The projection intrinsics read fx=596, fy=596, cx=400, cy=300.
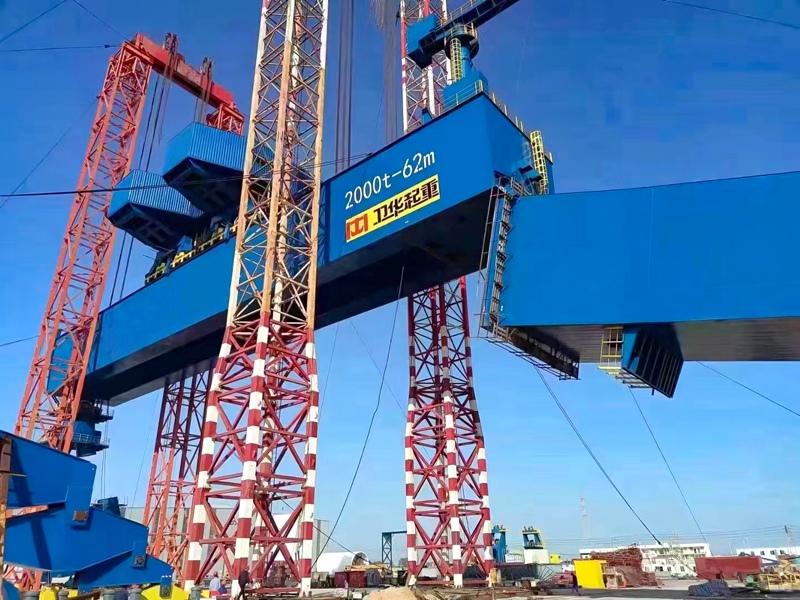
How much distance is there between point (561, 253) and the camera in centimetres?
2208

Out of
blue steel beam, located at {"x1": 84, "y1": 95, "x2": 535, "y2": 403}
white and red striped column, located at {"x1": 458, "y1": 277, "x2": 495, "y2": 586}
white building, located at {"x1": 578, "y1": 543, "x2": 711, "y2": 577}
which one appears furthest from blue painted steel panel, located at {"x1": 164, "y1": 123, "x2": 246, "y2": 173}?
white building, located at {"x1": 578, "y1": 543, "x2": 711, "y2": 577}

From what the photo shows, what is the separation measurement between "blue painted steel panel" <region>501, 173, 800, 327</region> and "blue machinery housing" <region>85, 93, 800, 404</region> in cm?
4

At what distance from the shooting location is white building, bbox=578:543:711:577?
6500 centimetres

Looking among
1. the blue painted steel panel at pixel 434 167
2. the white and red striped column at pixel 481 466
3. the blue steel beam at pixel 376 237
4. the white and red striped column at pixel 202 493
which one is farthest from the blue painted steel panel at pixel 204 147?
the white and red striped column at pixel 481 466

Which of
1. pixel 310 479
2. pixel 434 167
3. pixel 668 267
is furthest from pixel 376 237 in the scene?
pixel 668 267

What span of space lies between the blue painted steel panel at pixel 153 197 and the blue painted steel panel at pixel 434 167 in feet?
52.4

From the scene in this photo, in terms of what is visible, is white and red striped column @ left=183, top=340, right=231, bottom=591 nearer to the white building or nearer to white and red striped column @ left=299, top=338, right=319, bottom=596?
white and red striped column @ left=299, top=338, right=319, bottom=596

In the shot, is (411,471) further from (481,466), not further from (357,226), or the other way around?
(357,226)

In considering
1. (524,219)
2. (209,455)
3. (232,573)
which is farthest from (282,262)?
(232,573)

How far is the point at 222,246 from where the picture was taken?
107ft

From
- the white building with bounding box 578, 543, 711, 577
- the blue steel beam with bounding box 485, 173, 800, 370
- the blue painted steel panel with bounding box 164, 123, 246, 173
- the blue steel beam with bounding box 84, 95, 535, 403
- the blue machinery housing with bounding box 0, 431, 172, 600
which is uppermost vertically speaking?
the blue painted steel panel with bounding box 164, 123, 246, 173

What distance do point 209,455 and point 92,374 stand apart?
23061 mm

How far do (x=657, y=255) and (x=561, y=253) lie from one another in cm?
329

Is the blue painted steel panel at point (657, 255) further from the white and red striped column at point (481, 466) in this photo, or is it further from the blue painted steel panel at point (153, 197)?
the blue painted steel panel at point (153, 197)
